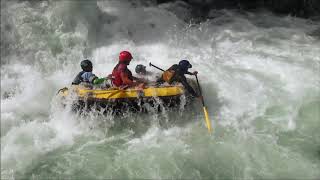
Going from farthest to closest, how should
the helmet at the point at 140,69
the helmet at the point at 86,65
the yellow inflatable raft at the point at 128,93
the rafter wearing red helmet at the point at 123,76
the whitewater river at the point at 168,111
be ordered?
the helmet at the point at 140,69
the helmet at the point at 86,65
the rafter wearing red helmet at the point at 123,76
the yellow inflatable raft at the point at 128,93
the whitewater river at the point at 168,111

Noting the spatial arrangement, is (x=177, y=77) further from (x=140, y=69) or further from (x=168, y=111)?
(x=140, y=69)

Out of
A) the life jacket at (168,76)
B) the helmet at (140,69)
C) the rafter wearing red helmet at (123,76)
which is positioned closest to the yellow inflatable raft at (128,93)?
the rafter wearing red helmet at (123,76)

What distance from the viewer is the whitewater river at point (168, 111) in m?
7.34

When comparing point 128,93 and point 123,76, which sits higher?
point 123,76

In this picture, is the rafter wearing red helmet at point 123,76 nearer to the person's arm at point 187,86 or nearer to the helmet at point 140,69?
the helmet at point 140,69

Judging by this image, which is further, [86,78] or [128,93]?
[86,78]

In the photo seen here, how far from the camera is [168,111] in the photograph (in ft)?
26.7

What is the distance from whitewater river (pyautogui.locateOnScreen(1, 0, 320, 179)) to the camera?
24.1 feet

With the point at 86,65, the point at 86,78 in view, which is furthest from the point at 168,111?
the point at 86,65

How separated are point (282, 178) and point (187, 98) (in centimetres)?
217

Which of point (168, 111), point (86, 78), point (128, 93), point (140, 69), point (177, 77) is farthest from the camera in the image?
point (140, 69)

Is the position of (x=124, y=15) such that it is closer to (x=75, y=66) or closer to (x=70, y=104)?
(x=75, y=66)

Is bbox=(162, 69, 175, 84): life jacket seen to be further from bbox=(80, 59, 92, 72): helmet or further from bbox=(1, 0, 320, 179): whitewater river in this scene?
bbox=(80, 59, 92, 72): helmet

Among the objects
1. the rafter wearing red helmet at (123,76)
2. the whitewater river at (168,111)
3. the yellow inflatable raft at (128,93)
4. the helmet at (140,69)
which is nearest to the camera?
the whitewater river at (168,111)
